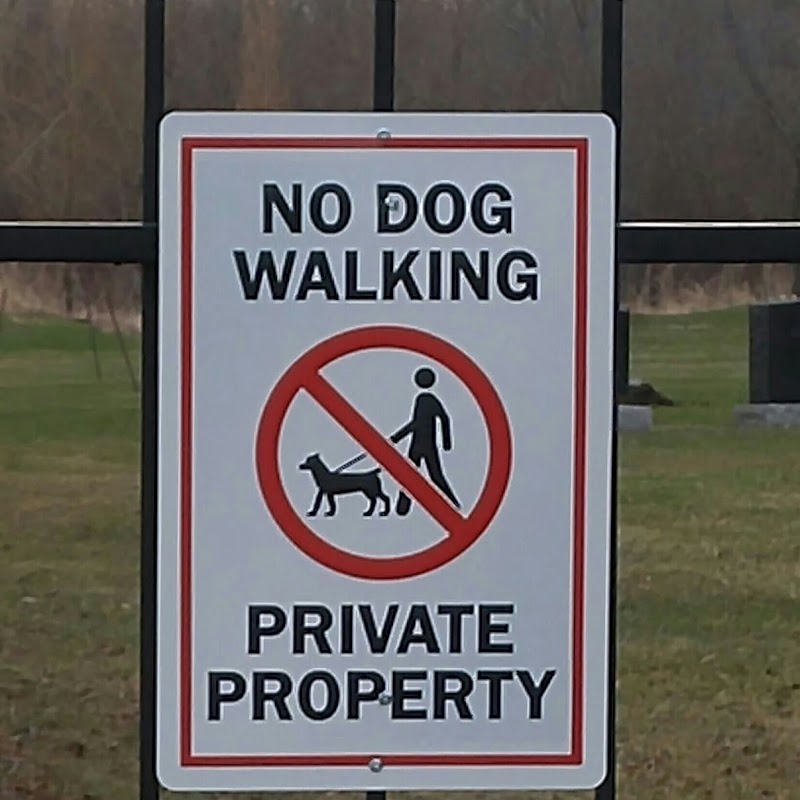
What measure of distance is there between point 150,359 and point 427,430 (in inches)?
9.8

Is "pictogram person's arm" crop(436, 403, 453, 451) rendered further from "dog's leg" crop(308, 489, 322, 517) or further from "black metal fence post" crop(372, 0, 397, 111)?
"black metal fence post" crop(372, 0, 397, 111)

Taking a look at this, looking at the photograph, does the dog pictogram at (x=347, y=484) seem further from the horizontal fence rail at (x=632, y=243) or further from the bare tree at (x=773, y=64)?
the bare tree at (x=773, y=64)

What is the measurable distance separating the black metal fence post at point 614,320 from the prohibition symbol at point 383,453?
0.09 m

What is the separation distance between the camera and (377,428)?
49.3 inches

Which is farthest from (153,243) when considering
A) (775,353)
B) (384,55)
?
(775,353)

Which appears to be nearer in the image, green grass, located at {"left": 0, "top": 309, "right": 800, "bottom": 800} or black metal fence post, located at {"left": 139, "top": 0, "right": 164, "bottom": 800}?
black metal fence post, located at {"left": 139, "top": 0, "right": 164, "bottom": 800}

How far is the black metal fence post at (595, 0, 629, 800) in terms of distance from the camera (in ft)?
4.19

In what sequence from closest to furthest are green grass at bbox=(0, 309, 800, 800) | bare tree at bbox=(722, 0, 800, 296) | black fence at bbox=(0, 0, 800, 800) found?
black fence at bbox=(0, 0, 800, 800) → green grass at bbox=(0, 309, 800, 800) → bare tree at bbox=(722, 0, 800, 296)

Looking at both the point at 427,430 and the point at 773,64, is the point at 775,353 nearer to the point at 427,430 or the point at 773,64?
the point at 773,64

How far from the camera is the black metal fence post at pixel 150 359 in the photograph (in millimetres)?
1337

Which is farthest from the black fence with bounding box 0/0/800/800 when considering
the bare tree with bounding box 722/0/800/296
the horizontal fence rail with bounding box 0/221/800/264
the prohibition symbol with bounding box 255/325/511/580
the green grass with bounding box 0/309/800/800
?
the bare tree with bounding box 722/0/800/296

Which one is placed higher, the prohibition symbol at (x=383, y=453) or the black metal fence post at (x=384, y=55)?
the black metal fence post at (x=384, y=55)

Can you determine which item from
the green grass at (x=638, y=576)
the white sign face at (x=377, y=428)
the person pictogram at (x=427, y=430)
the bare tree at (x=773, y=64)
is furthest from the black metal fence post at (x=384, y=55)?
the bare tree at (x=773, y=64)

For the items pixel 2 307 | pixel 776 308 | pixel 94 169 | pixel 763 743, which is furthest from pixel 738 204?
pixel 776 308
